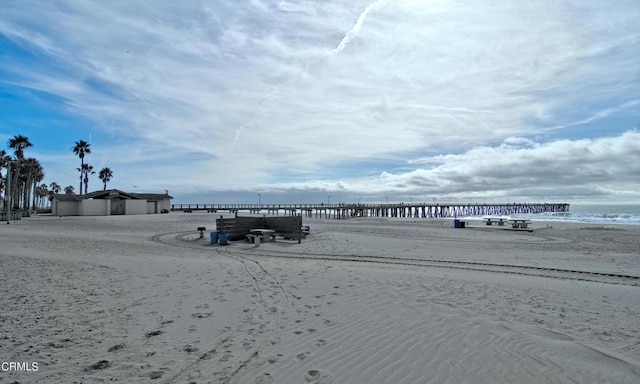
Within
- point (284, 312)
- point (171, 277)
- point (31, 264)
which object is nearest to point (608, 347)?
point (284, 312)

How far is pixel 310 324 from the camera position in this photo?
5.36 m

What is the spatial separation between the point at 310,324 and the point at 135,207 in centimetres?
4868

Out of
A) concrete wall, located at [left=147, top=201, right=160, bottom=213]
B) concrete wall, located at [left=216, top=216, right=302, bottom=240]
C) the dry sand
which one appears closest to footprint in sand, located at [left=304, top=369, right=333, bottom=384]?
the dry sand

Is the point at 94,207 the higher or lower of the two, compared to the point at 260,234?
higher

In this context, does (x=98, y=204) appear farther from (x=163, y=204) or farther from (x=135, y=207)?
(x=163, y=204)

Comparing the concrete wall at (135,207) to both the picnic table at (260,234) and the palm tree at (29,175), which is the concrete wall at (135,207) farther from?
the picnic table at (260,234)

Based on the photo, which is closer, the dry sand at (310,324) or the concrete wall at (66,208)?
the dry sand at (310,324)

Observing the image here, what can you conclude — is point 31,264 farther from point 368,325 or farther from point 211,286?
point 368,325

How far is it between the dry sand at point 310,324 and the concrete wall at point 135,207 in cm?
3962

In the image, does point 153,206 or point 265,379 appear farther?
point 153,206

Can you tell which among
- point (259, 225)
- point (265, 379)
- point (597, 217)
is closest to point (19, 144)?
point (259, 225)

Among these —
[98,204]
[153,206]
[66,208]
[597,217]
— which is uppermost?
[98,204]

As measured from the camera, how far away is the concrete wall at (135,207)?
46938 millimetres

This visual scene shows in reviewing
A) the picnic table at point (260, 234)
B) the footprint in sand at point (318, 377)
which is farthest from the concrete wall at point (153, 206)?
the footprint in sand at point (318, 377)
